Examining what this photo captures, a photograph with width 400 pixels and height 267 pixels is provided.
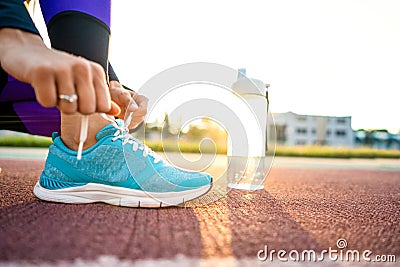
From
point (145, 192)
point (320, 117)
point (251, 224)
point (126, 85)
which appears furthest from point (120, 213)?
point (320, 117)

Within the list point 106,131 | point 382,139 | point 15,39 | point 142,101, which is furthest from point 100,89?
point 382,139

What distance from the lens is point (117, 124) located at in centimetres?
91

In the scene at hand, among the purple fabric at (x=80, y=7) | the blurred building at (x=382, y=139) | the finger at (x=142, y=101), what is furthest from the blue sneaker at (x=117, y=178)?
the blurred building at (x=382, y=139)

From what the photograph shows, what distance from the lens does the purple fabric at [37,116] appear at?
1.18m

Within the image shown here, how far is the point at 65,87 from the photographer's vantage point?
1.44ft

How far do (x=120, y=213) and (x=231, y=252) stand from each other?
0.32m

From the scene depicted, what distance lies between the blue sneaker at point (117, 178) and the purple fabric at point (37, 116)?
367 mm

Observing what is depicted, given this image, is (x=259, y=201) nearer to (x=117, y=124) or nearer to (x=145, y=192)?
(x=145, y=192)

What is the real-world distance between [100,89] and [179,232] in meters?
0.27

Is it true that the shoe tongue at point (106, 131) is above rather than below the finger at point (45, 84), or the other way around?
below

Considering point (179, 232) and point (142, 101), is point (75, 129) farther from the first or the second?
point (179, 232)

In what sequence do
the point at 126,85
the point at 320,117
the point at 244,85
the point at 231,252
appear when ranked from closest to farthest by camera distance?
the point at 231,252 < the point at 126,85 < the point at 244,85 < the point at 320,117

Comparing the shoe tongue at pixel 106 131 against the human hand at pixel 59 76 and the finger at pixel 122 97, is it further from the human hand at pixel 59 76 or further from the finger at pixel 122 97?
the human hand at pixel 59 76

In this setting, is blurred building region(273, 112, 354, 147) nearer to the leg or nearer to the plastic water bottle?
the plastic water bottle
